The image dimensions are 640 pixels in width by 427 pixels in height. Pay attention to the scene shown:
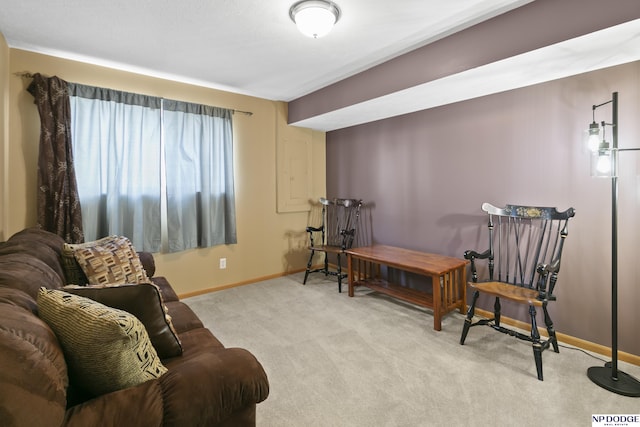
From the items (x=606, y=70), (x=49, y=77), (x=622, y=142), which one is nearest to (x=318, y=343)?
(x=622, y=142)

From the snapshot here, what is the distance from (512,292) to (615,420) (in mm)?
852

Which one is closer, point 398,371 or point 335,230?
point 398,371

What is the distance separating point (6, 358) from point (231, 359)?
2.09ft

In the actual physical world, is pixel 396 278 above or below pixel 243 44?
below

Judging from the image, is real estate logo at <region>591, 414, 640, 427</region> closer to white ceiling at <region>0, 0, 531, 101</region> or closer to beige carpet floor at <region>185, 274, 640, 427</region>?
beige carpet floor at <region>185, 274, 640, 427</region>

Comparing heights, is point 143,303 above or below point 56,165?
below

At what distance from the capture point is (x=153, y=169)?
344 cm

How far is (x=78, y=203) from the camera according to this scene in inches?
114

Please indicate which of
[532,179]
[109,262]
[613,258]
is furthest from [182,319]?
[532,179]

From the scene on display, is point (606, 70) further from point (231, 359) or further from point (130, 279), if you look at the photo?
point (130, 279)

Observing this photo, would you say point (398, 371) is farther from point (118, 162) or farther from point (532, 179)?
point (118, 162)

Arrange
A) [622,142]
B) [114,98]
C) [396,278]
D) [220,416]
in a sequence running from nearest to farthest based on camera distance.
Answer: [220,416], [622,142], [114,98], [396,278]

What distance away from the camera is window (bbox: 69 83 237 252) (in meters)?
3.04

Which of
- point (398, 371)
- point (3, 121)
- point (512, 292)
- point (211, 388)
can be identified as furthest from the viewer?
point (3, 121)
